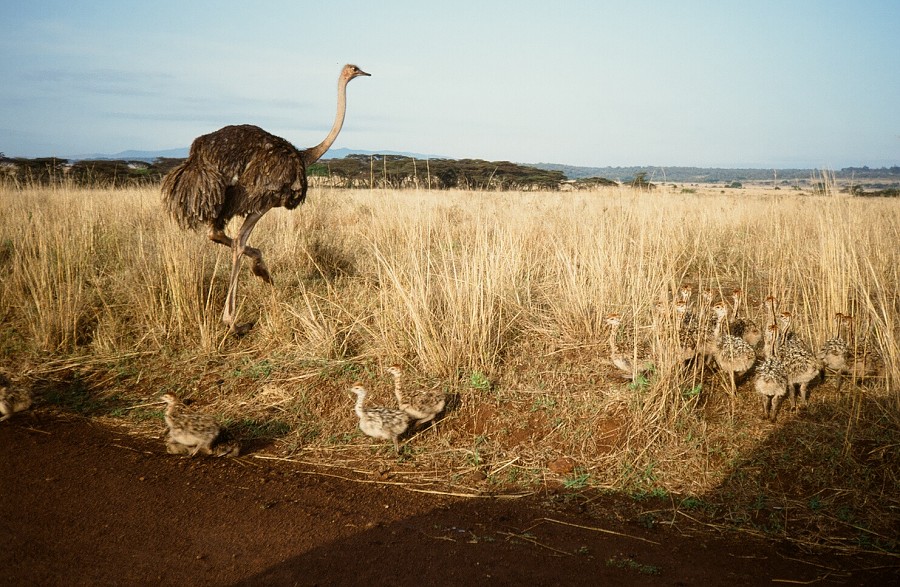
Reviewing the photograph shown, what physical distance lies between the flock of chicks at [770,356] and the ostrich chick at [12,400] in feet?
17.0

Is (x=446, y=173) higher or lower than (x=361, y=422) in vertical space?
higher

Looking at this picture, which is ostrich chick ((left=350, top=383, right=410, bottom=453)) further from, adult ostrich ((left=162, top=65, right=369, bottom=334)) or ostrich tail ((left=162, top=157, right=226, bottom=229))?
ostrich tail ((left=162, top=157, right=226, bottom=229))

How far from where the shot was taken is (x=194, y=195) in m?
7.04

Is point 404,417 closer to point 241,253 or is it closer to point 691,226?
point 241,253

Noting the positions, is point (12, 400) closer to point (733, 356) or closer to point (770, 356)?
point (733, 356)

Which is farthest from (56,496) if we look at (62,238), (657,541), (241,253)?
(62,238)

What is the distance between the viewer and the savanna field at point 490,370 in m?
4.74

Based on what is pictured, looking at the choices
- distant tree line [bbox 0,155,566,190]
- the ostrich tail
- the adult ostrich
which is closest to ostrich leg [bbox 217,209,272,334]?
the adult ostrich

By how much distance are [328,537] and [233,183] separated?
4.50 metres

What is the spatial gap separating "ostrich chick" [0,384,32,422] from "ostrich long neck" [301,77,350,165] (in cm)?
379

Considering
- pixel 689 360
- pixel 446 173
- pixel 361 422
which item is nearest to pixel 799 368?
pixel 689 360

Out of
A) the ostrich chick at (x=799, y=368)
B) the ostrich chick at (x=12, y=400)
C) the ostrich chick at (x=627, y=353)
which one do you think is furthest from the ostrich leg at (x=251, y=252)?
the ostrich chick at (x=799, y=368)

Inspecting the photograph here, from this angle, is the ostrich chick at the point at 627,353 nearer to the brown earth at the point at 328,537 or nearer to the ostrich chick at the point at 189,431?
the brown earth at the point at 328,537

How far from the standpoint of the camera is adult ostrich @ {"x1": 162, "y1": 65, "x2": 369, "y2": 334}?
23.3 feet
